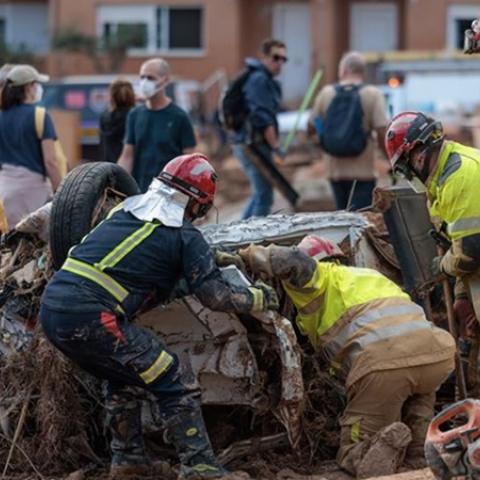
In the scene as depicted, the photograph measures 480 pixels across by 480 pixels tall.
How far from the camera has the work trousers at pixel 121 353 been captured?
6.50 metres

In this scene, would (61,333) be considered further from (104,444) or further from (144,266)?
(104,444)

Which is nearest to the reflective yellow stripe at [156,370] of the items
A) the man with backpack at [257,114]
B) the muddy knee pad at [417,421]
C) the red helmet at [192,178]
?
the red helmet at [192,178]

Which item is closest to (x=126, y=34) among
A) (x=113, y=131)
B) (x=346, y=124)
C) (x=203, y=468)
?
(x=113, y=131)

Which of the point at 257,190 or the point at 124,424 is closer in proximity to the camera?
the point at 124,424

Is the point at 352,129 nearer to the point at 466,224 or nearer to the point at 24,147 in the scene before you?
the point at 24,147

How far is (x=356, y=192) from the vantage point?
11.5m

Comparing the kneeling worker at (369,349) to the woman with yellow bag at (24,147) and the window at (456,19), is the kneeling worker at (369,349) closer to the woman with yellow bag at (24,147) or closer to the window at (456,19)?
the woman with yellow bag at (24,147)

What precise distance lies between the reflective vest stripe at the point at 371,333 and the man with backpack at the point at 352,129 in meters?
4.22

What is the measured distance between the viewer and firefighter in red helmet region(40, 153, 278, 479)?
21.4 feet

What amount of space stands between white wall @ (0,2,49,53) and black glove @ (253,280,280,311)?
34745 mm

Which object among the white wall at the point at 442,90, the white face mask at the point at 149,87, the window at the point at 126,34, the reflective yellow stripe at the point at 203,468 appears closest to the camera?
the reflective yellow stripe at the point at 203,468

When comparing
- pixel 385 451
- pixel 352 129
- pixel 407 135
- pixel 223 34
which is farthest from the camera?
pixel 223 34

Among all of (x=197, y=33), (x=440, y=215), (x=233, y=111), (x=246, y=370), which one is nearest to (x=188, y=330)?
(x=246, y=370)

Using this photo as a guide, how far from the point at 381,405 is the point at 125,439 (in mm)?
1307
